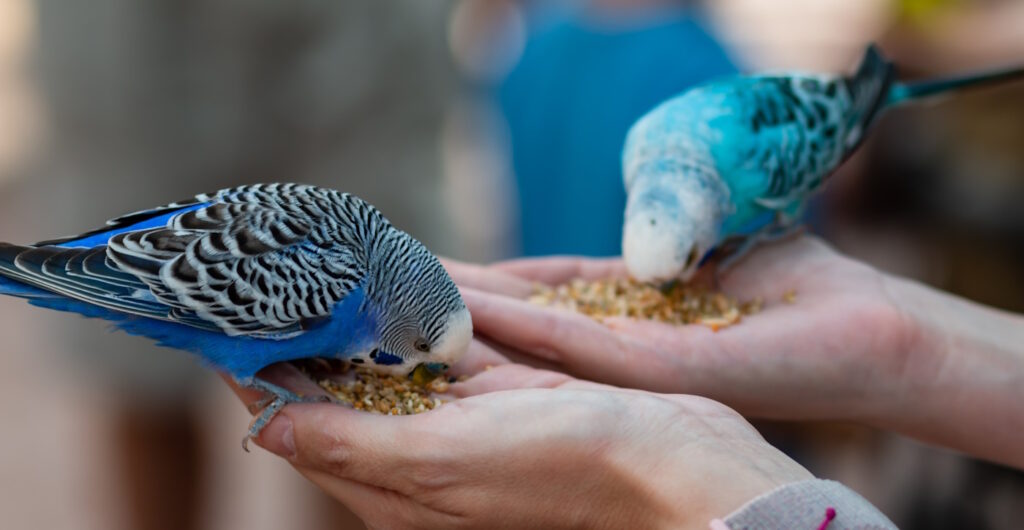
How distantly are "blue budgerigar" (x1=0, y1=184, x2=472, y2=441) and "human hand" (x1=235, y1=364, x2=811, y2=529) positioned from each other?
237 mm

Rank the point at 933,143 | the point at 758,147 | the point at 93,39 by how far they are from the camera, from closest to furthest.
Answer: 1. the point at 758,147
2. the point at 93,39
3. the point at 933,143

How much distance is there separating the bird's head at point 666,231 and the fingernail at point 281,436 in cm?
107

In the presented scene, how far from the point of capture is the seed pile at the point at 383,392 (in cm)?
198

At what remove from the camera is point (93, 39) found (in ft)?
11.3

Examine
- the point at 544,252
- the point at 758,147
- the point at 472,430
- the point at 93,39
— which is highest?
the point at 93,39

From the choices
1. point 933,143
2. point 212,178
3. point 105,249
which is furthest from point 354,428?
point 933,143

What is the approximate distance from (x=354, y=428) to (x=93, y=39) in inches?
97.1

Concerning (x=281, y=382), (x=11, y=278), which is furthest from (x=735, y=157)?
(x=11, y=278)

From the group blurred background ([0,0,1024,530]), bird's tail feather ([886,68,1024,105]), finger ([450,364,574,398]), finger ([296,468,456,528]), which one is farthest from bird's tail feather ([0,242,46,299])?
bird's tail feather ([886,68,1024,105])

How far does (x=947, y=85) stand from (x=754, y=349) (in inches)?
65.3

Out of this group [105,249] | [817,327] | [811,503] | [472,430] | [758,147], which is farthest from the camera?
[758,147]

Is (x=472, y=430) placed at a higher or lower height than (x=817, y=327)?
higher

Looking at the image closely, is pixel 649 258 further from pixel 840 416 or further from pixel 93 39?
pixel 93 39

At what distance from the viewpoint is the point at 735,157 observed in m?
2.85
